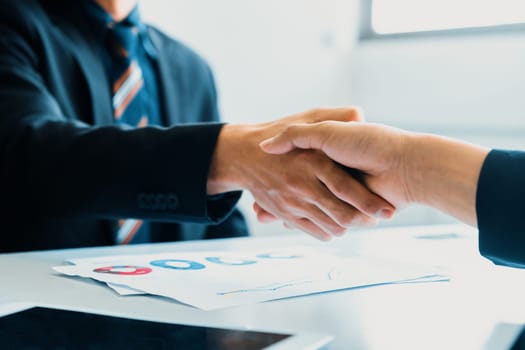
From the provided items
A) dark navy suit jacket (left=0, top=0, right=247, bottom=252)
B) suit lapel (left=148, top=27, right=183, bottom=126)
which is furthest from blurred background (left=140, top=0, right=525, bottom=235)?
dark navy suit jacket (left=0, top=0, right=247, bottom=252)

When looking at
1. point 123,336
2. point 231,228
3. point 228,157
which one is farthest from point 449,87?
point 123,336

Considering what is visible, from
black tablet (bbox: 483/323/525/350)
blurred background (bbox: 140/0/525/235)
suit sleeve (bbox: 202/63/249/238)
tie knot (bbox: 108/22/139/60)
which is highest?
tie knot (bbox: 108/22/139/60)

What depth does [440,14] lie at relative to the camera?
8.81 ft

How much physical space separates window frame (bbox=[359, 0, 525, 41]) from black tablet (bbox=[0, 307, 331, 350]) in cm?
222

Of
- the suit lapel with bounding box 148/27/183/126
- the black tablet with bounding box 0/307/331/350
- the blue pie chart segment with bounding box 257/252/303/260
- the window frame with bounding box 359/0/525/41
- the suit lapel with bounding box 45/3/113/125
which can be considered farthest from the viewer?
the window frame with bounding box 359/0/525/41

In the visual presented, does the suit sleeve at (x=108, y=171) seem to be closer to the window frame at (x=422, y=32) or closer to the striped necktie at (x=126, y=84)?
the striped necktie at (x=126, y=84)

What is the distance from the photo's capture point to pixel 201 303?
549mm

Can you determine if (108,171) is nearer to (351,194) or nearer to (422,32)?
(351,194)

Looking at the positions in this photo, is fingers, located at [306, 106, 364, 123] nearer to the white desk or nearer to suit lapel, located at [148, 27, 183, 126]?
the white desk

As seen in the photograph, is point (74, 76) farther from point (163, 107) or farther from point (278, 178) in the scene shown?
point (278, 178)

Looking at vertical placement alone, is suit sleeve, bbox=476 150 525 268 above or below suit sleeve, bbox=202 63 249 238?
above

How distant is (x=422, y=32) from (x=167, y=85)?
4.94 ft

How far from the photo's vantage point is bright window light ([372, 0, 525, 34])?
8.28 feet

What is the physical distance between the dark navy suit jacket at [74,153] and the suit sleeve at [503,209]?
0.41m
